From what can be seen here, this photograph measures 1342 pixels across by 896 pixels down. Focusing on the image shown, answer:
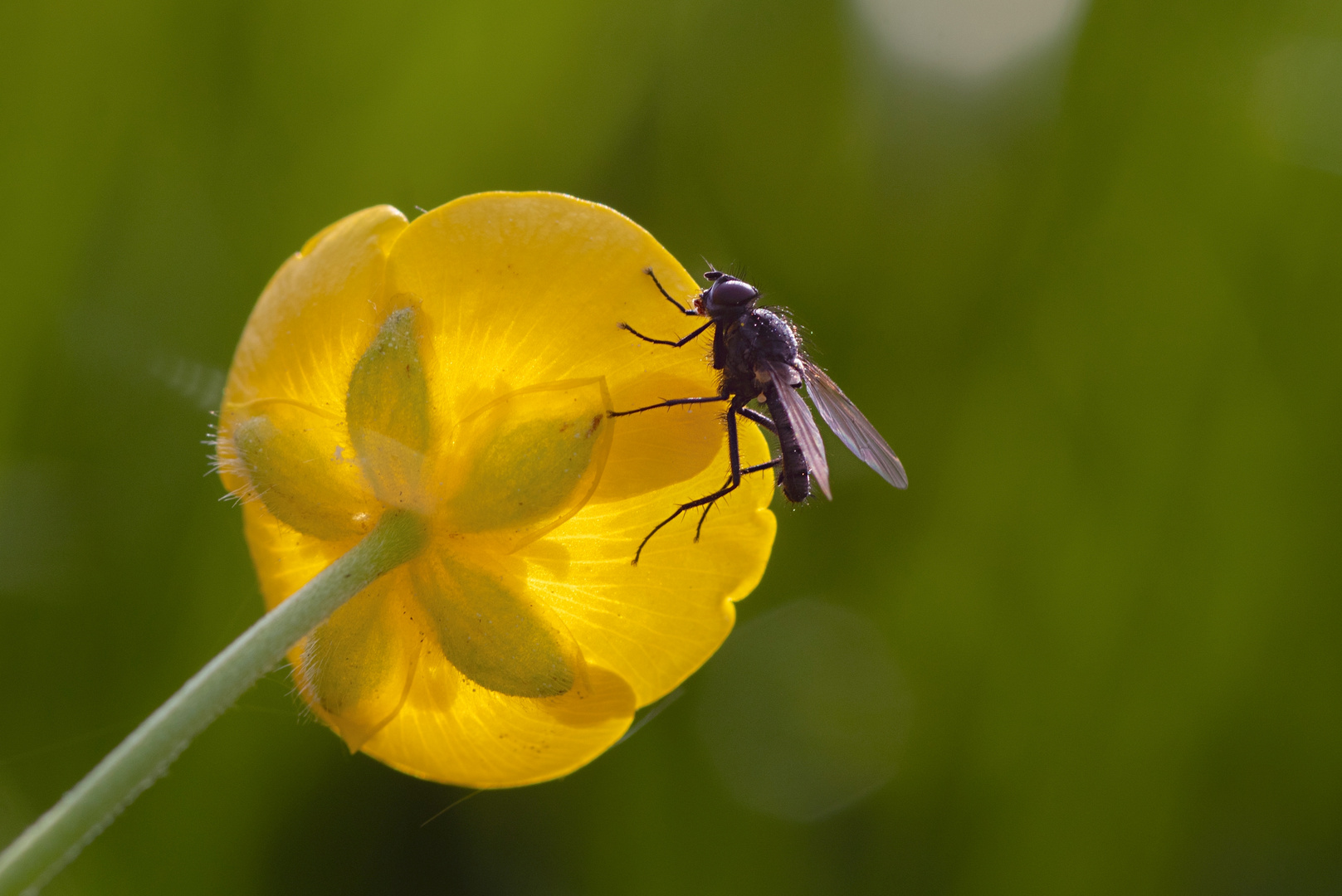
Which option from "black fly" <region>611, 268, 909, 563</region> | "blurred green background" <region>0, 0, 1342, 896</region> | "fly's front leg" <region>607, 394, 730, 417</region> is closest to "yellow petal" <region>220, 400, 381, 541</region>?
"fly's front leg" <region>607, 394, 730, 417</region>

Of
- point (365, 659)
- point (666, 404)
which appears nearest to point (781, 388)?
point (666, 404)

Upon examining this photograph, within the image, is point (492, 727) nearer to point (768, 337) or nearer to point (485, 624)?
point (485, 624)

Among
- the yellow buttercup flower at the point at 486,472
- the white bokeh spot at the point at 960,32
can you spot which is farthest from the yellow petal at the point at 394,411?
the white bokeh spot at the point at 960,32

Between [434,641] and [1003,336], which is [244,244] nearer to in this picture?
[434,641]

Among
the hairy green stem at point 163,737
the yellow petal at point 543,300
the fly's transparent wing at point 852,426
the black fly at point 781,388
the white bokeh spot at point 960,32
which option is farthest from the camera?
the white bokeh spot at point 960,32

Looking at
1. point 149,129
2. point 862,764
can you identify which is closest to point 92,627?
point 149,129

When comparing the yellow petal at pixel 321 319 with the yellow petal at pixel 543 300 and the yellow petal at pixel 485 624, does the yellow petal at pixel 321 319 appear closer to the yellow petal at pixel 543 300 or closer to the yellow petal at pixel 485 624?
the yellow petal at pixel 543 300

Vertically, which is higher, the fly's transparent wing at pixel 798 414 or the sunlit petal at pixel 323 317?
the sunlit petal at pixel 323 317
